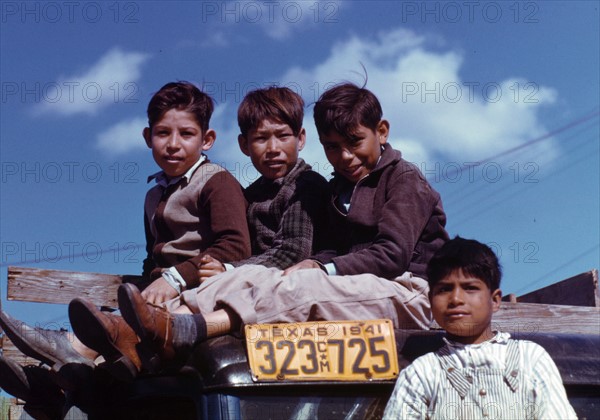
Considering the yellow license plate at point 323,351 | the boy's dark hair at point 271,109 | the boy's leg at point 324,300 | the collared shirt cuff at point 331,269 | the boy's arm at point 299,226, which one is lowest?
the yellow license plate at point 323,351

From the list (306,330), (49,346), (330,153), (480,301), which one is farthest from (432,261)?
(49,346)

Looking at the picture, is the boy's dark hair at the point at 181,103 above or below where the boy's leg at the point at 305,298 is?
above

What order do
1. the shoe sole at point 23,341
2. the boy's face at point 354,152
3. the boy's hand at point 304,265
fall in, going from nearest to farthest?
the shoe sole at point 23,341 → the boy's hand at point 304,265 → the boy's face at point 354,152

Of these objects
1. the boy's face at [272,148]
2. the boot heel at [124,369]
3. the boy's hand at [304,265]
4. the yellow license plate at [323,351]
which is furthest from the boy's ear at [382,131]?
the boot heel at [124,369]

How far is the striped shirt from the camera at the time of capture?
2961mm

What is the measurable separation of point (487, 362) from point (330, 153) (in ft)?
4.88

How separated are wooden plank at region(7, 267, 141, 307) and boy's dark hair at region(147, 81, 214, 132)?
3.26 ft

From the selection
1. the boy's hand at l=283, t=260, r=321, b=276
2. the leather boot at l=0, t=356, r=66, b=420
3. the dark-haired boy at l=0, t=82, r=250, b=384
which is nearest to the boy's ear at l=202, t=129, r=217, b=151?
the dark-haired boy at l=0, t=82, r=250, b=384

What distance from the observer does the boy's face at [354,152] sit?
4.17m

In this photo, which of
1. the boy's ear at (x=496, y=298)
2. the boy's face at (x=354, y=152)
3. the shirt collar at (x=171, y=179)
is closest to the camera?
the boy's ear at (x=496, y=298)

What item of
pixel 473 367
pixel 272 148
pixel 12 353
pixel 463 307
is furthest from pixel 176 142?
pixel 473 367

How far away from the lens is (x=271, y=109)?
4.60 meters

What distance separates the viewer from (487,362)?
3.10 meters

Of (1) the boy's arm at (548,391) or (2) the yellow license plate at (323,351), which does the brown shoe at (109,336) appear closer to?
(2) the yellow license plate at (323,351)
